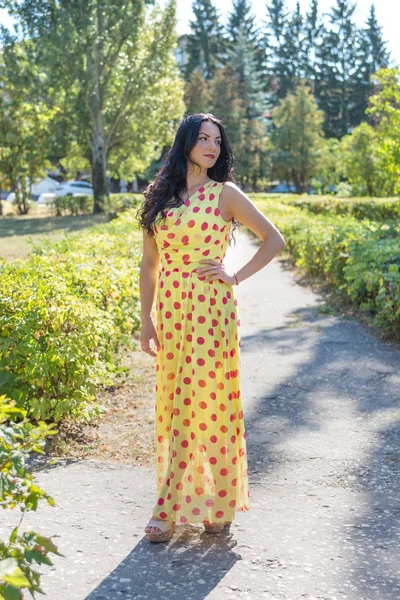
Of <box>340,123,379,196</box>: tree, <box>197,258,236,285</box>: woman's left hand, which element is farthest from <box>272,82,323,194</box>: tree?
<box>197,258,236,285</box>: woman's left hand

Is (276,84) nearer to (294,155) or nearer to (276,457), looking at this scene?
(294,155)

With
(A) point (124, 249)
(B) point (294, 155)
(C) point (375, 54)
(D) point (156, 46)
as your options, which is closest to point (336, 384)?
(A) point (124, 249)

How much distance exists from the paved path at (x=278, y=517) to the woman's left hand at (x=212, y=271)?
3.71 feet

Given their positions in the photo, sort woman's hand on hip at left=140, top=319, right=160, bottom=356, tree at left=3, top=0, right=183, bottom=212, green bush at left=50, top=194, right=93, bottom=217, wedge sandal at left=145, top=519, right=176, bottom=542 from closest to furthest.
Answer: wedge sandal at left=145, top=519, right=176, bottom=542, woman's hand on hip at left=140, top=319, right=160, bottom=356, tree at left=3, top=0, right=183, bottom=212, green bush at left=50, top=194, right=93, bottom=217

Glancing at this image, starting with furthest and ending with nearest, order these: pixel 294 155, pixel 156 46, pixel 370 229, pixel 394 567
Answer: pixel 294 155 < pixel 156 46 < pixel 370 229 < pixel 394 567

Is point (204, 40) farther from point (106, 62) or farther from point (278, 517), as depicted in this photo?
point (278, 517)

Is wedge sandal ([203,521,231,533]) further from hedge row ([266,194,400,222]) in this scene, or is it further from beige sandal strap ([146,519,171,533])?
hedge row ([266,194,400,222])

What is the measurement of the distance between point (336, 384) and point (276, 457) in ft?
5.56

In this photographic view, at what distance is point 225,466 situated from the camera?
321 cm

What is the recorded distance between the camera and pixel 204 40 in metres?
58.1

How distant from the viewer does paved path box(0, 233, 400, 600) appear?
2.82 metres

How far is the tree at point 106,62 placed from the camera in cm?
2659

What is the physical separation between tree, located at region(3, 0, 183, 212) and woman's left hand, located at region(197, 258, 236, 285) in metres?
24.7

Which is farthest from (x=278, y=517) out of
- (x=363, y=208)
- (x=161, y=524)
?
(x=363, y=208)
